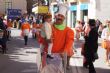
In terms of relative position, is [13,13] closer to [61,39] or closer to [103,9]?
[103,9]

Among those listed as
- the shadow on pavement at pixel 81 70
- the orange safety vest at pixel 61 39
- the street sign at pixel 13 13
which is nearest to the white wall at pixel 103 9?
the street sign at pixel 13 13

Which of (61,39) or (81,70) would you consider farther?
(81,70)

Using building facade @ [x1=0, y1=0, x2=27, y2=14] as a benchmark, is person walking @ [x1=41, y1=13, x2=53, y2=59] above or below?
below

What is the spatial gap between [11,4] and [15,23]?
2214 centimetres

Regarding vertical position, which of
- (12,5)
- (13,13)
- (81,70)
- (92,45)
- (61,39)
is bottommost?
(81,70)

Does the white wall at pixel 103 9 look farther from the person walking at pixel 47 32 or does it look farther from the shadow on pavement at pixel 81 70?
the person walking at pixel 47 32

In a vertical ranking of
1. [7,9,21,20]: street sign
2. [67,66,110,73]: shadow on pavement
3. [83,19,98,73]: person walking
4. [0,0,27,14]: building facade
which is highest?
[0,0,27,14]: building facade

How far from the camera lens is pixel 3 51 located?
21469 millimetres

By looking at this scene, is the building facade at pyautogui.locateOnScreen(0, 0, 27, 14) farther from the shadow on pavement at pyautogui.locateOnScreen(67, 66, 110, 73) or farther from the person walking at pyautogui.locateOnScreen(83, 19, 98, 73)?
the person walking at pyautogui.locateOnScreen(83, 19, 98, 73)

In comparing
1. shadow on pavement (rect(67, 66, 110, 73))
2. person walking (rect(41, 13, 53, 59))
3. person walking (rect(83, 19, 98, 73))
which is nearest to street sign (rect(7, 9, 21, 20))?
shadow on pavement (rect(67, 66, 110, 73))

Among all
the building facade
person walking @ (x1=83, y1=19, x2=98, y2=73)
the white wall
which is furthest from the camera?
the building facade

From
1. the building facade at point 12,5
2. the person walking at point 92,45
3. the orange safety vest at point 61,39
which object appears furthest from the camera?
the building facade at point 12,5

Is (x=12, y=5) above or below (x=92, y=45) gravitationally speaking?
above

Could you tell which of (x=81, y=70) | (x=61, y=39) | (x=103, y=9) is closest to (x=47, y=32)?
(x=61, y=39)
